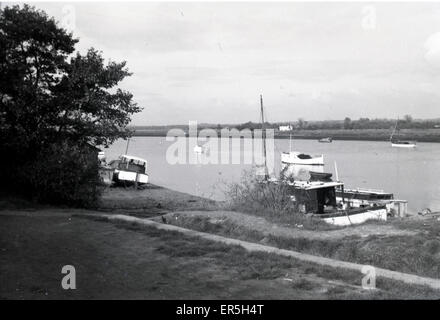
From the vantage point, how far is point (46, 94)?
2123cm

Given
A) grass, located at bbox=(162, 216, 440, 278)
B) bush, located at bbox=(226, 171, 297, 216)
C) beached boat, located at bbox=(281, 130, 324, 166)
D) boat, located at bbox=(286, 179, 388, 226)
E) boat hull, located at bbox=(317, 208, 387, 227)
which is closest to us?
grass, located at bbox=(162, 216, 440, 278)

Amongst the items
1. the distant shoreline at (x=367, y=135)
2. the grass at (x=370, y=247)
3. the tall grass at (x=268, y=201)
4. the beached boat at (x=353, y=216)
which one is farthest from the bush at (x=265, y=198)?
the distant shoreline at (x=367, y=135)

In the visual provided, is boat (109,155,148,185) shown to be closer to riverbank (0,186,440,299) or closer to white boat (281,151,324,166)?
white boat (281,151,324,166)

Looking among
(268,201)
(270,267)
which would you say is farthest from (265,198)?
(270,267)

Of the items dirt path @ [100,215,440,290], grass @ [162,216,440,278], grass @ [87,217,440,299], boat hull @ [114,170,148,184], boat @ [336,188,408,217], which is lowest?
boat @ [336,188,408,217]

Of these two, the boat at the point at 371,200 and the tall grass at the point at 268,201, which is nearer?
the tall grass at the point at 268,201

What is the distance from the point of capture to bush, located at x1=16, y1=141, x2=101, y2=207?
19.6 metres

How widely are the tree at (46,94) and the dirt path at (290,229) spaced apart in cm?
766

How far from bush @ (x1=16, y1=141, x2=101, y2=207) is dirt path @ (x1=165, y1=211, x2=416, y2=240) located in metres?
5.38

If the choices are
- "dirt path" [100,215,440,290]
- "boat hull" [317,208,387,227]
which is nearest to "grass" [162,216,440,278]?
"dirt path" [100,215,440,290]

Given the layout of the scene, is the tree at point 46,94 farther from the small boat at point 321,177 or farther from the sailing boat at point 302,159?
the sailing boat at point 302,159

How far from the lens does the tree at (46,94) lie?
20.4 m

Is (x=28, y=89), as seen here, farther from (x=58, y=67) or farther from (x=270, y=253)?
(x=270, y=253)
